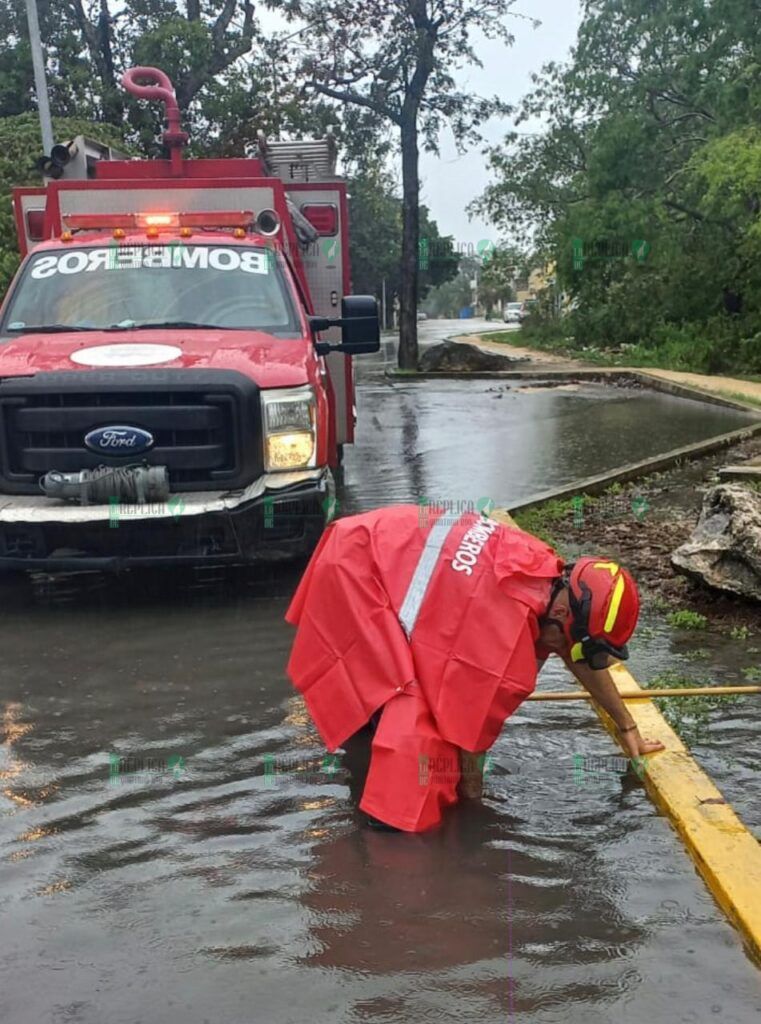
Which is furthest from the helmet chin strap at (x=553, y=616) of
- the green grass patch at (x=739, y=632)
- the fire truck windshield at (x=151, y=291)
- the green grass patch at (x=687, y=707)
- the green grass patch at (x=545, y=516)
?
the green grass patch at (x=545, y=516)

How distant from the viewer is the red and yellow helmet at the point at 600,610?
3227 millimetres

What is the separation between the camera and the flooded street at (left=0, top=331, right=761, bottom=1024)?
2670 mm

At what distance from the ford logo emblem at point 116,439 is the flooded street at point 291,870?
3.26 ft

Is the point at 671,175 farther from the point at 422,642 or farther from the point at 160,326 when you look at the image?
the point at 422,642

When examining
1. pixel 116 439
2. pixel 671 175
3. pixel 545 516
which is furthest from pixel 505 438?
pixel 671 175

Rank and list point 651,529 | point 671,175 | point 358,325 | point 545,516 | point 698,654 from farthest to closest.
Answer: point 671,175
point 545,516
point 651,529
point 358,325
point 698,654

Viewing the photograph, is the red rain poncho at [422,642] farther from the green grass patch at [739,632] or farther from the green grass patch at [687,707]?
the green grass patch at [739,632]

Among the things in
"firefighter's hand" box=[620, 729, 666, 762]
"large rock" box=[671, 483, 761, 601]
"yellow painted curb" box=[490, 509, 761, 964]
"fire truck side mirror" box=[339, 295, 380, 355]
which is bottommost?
"yellow painted curb" box=[490, 509, 761, 964]

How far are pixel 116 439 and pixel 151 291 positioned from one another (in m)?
1.47

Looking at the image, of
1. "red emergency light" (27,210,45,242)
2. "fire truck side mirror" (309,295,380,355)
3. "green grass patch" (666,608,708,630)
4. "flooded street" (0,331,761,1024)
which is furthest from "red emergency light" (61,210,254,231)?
"green grass patch" (666,608,708,630)

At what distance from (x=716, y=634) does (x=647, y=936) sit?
263 cm

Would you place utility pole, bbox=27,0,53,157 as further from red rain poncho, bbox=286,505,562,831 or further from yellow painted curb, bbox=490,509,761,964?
yellow painted curb, bbox=490,509,761,964

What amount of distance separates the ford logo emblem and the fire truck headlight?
66cm

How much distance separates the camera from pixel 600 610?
3.22m
